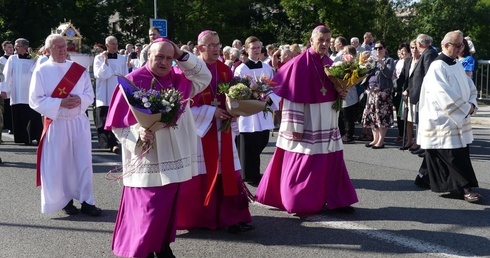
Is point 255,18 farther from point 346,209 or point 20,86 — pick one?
point 346,209

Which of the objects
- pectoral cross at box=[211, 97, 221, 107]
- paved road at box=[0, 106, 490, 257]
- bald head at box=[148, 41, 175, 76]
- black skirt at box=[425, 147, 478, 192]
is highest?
bald head at box=[148, 41, 175, 76]

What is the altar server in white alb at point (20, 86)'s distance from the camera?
13.1m

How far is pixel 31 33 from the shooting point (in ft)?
127

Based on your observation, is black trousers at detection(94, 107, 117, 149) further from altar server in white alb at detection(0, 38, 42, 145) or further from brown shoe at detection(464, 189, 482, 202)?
brown shoe at detection(464, 189, 482, 202)

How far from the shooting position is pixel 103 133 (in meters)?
12.0

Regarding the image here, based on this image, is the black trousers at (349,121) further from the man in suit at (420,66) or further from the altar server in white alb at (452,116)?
the altar server in white alb at (452,116)

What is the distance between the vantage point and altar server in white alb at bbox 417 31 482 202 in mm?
7578

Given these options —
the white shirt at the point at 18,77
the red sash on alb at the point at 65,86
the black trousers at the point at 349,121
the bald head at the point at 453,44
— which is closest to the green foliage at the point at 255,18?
the black trousers at the point at 349,121

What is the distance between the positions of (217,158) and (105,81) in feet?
21.0

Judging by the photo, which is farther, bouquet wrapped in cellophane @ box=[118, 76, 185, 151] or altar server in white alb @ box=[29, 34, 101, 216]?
altar server in white alb @ box=[29, 34, 101, 216]

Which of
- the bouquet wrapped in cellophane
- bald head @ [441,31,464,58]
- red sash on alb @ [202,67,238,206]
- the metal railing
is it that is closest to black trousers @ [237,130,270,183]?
red sash on alb @ [202,67,238,206]

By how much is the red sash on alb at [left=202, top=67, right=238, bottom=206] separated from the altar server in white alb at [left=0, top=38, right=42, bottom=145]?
7.49 meters

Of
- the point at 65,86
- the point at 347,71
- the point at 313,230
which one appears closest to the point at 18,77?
the point at 65,86

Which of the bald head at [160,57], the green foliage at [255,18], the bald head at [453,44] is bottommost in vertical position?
the bald head at [160,57]
